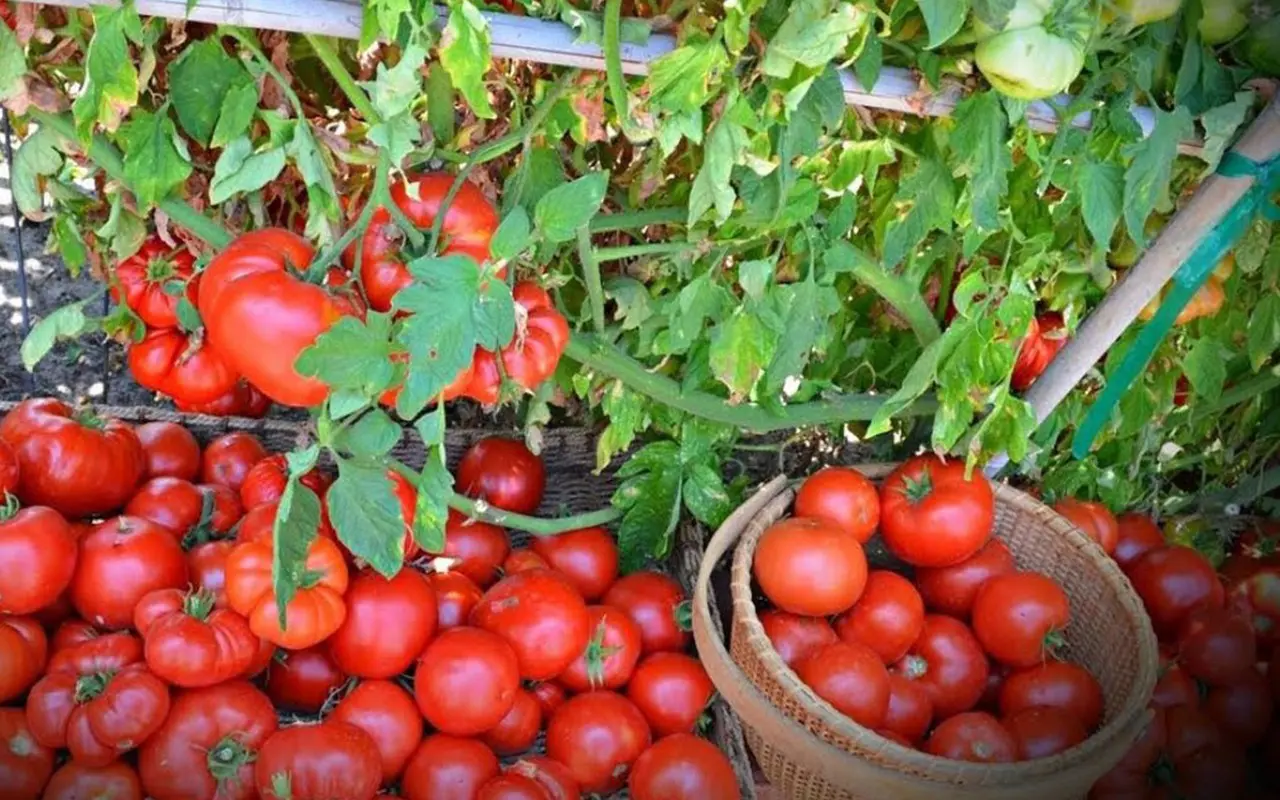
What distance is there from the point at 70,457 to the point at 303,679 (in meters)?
0.45

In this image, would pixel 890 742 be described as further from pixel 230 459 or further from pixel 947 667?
pixel 230 459

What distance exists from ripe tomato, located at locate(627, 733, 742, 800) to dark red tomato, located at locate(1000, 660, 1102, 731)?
43 cm

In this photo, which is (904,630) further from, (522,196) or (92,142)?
(92,142)

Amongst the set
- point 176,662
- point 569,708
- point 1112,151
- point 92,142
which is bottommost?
point 569,708

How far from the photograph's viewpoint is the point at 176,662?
1.44 m

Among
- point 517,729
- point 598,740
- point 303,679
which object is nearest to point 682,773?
point 598,740

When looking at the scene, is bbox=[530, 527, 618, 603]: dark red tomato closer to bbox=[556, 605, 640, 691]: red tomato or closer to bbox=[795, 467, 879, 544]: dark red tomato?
bbox=[556, 605, 640, 691]: red tomato

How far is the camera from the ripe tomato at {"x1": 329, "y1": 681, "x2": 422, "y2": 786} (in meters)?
1.53

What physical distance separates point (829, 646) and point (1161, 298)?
69 cm

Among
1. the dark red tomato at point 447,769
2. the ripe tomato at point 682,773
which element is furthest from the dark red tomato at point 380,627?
the ripe tomato at point 682,773

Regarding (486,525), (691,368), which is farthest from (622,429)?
(486,525)

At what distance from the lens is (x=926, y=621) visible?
180 centimetres

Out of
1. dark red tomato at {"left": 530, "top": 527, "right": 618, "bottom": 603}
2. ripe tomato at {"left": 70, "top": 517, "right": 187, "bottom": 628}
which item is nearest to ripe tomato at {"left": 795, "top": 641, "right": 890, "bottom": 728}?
dark red tomato at {"left": 530, "top": 527, "right": 618, "bottom": 603}

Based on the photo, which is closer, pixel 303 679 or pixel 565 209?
pixel 565 209
